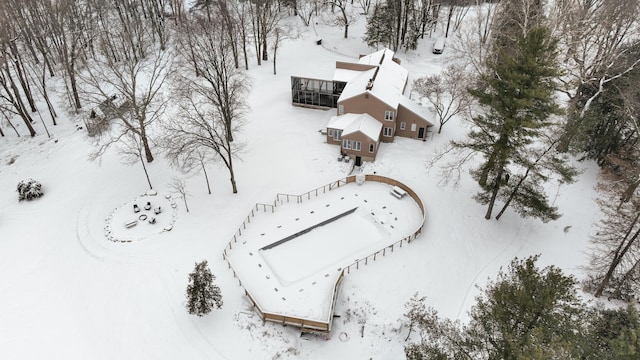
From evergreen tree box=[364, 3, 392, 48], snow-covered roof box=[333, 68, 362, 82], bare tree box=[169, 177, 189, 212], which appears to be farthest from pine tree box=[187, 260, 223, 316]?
evergreen tree box=[364, 3, 392, 48]

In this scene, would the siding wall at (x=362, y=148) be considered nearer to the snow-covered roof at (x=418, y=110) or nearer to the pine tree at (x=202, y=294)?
the snow-covered roof at (x=418, y=110)

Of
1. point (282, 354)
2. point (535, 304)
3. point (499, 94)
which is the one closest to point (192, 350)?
point (282, 354)

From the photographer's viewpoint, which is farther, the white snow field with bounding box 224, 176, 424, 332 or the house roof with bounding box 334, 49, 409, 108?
the house roof with bounding box 334, 49, 409, 108

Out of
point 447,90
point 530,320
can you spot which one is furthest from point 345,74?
point 530,320

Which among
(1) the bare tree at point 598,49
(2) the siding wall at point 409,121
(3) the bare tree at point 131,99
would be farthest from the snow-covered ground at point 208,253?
(1) the bare tree at point 598,49

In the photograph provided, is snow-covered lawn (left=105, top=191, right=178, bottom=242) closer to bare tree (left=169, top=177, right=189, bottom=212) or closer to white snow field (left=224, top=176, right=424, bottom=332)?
bare tree (left=169, top=177, right=189, bottom=212)
